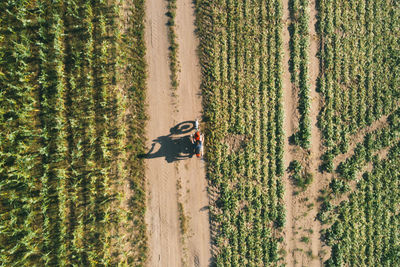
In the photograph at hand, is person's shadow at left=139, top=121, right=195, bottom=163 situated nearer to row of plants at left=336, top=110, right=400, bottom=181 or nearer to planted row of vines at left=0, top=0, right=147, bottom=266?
planted row of vines at left=0, top=0, right=147, bottom=266

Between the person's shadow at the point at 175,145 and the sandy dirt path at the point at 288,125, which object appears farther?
the sandy dirt path at the point at 288,125

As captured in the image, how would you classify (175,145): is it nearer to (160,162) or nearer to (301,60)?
(160,162)

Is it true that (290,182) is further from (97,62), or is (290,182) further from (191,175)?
(97,62)

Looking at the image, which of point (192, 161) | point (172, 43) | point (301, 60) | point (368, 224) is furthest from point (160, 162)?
point (368, 224)

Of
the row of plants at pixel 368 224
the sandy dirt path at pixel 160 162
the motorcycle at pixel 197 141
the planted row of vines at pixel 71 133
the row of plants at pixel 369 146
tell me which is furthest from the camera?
the row of plants at pixel 369 146

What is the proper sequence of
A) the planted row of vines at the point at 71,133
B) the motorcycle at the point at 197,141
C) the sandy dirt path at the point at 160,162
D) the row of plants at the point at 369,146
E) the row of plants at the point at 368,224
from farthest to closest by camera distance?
1. the row of plants at the point at 369,146
2. the row of plants at the point at 368,224
3. the sandy dirt path at the point at 160,162
4. the motorcycle at the point at 197,141
5. the planted row of vines at the point at 71,133

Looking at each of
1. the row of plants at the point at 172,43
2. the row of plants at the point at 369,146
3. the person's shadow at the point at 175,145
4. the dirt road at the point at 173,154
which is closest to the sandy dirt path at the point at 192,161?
the dirt road at the point at 173,154

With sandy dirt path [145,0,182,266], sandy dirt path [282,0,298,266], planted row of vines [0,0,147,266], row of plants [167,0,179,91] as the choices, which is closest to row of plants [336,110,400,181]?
sandy dirt path [282,0,298,266]

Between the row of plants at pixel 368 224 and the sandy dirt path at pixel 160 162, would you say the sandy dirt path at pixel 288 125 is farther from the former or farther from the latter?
the sandy dirt path at pixel 160 162
